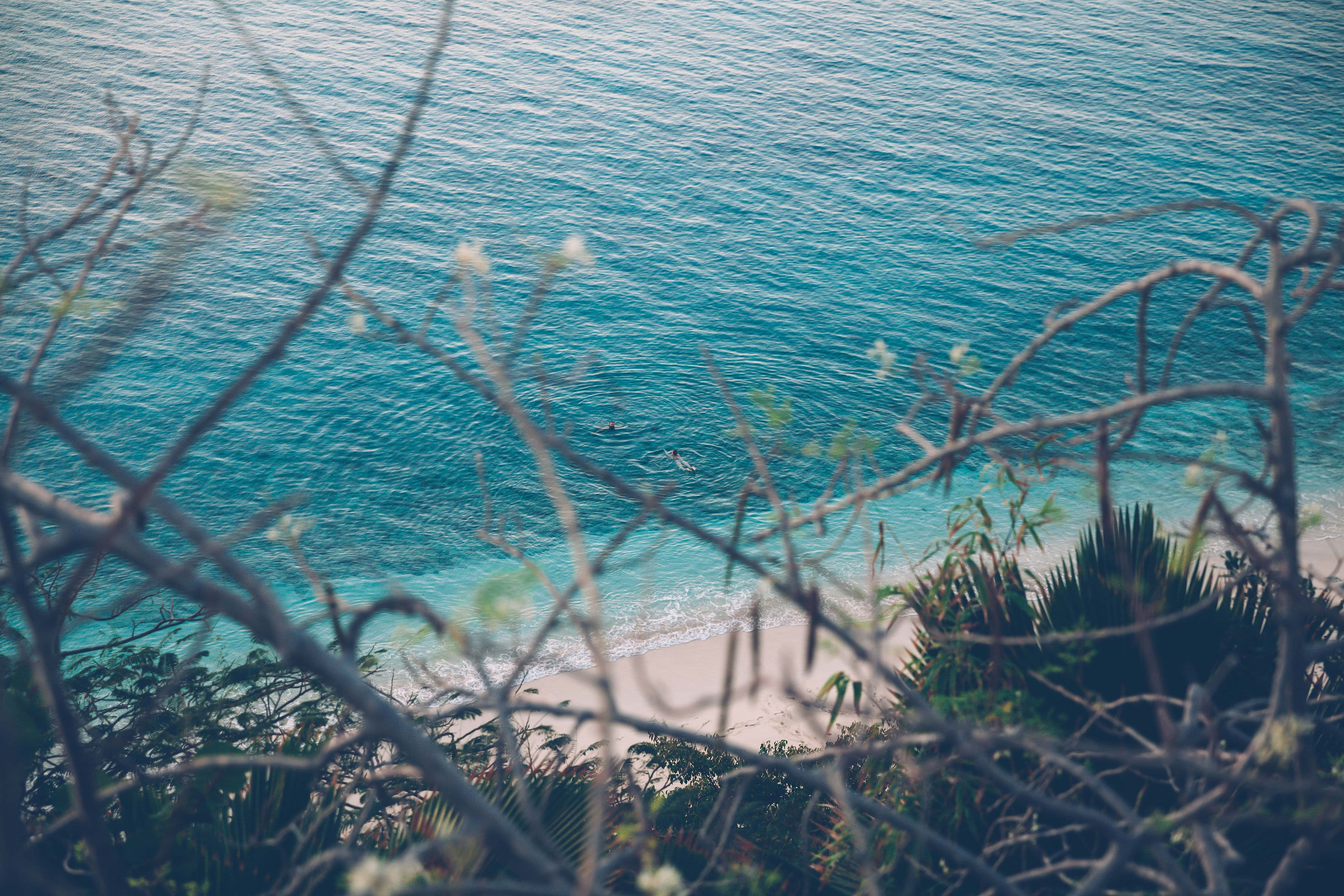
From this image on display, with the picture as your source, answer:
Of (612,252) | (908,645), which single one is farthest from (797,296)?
(908,645)

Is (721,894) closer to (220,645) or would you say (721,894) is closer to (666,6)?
(220,645)

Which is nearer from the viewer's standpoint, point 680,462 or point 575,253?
point 575,253

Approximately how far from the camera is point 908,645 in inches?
452

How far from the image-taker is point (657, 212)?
23.7 meters

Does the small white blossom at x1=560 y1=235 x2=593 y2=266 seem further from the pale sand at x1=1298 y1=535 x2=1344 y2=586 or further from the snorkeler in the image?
the pale sand at x1=1298 y1=535 x2=1344 y2=586

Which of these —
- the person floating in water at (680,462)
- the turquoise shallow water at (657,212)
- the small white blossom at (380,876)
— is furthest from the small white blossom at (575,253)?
the person floating in water at (680,462)

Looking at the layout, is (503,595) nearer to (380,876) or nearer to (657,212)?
(380,876)

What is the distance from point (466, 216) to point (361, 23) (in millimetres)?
16371

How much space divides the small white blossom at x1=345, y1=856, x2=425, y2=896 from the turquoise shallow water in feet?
5.04

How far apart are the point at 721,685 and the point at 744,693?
8.82 meters

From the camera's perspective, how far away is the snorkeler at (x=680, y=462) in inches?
592

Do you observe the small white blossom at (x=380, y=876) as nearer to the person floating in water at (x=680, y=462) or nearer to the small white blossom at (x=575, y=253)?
the small white blossom at (x=575, y=253)

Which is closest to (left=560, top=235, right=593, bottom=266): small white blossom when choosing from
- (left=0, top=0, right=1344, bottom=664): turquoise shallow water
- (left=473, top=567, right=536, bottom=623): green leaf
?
(left=0, top=0, right=1344, bottom=664): turquoise shallow water

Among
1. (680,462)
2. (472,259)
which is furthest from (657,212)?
(472,259)
